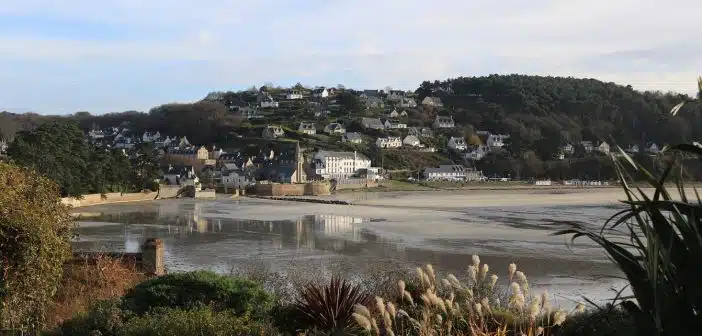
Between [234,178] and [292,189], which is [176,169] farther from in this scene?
[292,189]

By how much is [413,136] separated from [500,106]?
127ft

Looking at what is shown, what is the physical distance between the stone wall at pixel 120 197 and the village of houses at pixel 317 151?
894cm

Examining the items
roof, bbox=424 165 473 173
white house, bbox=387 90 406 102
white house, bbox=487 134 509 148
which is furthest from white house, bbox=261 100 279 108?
roof, bbox=424 165 473 173

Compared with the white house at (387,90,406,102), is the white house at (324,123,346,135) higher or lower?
lower

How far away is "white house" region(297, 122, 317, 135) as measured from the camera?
116750 millimetres

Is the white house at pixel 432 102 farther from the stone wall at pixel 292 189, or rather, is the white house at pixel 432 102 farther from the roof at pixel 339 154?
the stone wall at pixel 292 189

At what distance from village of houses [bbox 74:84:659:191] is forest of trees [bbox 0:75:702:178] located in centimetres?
333

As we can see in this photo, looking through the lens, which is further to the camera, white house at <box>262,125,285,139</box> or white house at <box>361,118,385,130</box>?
white house at <box>361,118,385,130</box>

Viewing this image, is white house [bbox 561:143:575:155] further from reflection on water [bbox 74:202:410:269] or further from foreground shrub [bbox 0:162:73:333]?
foreground shrub [bbox 0:162:73:333]

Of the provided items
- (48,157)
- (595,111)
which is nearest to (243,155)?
(48,157)

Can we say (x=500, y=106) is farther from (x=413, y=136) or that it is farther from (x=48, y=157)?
(x=48, y=157)

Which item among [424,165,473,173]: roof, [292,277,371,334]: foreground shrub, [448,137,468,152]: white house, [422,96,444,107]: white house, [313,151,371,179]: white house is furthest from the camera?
[422,96,444,107]: white house

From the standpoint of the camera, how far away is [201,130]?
417 ft

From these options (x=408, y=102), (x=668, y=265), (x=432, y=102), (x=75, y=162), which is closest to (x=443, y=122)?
(x=432, y=102)
